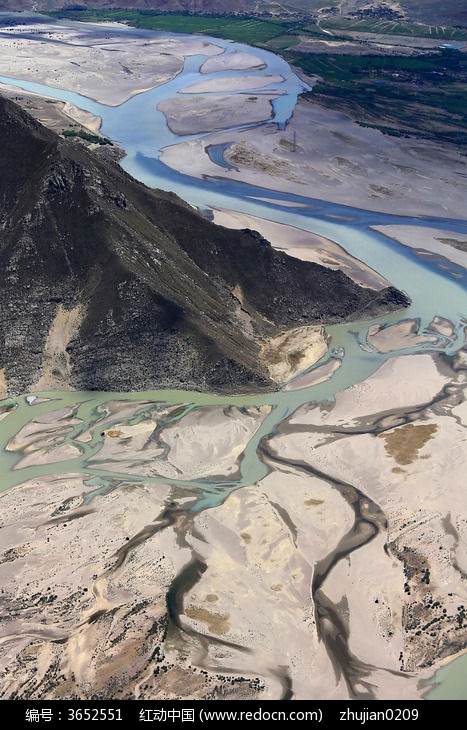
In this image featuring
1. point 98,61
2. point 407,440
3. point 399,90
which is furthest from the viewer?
point 98,61

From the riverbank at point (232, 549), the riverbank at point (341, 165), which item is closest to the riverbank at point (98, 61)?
the riverbank at point (341, 165)

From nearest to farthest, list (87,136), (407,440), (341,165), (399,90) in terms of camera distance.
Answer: (407,440)
(341,165)
(87,136)
(399,90)

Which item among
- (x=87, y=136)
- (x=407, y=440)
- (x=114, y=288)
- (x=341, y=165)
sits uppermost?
(x=87, y=136)

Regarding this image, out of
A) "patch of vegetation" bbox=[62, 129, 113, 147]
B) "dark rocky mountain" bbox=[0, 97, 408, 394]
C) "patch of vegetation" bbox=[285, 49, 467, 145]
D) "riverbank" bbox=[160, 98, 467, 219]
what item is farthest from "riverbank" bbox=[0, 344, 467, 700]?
"patch of vegetation" bbox=[285, 49, 467, 145]

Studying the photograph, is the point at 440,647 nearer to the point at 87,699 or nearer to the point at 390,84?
the point at 87,699

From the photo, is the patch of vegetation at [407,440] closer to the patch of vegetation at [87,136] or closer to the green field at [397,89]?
the patch of vegetation at [87,136]

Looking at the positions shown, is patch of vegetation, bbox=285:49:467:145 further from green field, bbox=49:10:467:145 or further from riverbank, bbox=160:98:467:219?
riverbank, bbox=160:98:467:219

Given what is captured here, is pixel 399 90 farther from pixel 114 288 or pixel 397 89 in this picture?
pixel 114 288

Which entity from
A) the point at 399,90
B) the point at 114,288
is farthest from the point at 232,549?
the point at 399,90

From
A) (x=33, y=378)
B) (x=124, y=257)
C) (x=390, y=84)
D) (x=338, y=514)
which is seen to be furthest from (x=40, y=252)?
(x=390, y=84)
